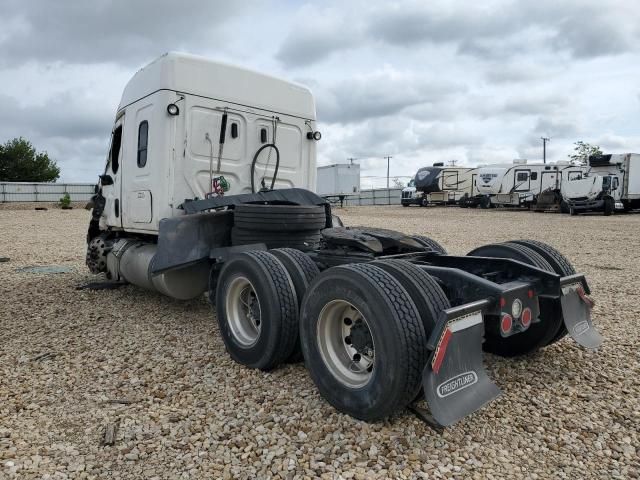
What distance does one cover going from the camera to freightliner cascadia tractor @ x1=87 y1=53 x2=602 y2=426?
2781 millimetres

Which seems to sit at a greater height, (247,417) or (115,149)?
(115,149)

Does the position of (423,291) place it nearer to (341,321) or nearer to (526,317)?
(341,321)

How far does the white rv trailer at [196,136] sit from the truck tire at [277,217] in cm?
109

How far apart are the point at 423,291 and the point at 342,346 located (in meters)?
0.72

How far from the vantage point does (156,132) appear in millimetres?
5543

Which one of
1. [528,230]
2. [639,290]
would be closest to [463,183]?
[528,230]

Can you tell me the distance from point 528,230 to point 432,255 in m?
13.8

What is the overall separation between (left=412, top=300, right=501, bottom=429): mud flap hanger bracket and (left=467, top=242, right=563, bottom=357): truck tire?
31.3 inches

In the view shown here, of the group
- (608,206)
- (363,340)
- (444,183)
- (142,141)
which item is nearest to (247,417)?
(363,340)

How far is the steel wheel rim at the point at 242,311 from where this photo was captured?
4.05 metres

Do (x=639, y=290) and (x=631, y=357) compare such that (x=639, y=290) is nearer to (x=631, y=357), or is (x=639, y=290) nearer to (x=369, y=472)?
(x=631, y=357)

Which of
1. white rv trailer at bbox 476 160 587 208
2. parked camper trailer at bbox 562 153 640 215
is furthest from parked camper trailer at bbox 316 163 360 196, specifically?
parked camper trailer at bbox 562 153 640 215

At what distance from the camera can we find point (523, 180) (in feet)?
92.9

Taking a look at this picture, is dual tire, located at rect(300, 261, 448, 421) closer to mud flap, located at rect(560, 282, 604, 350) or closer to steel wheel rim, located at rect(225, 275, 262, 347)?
steel wheel rim, located at rect(225, 275, 262, 347)
